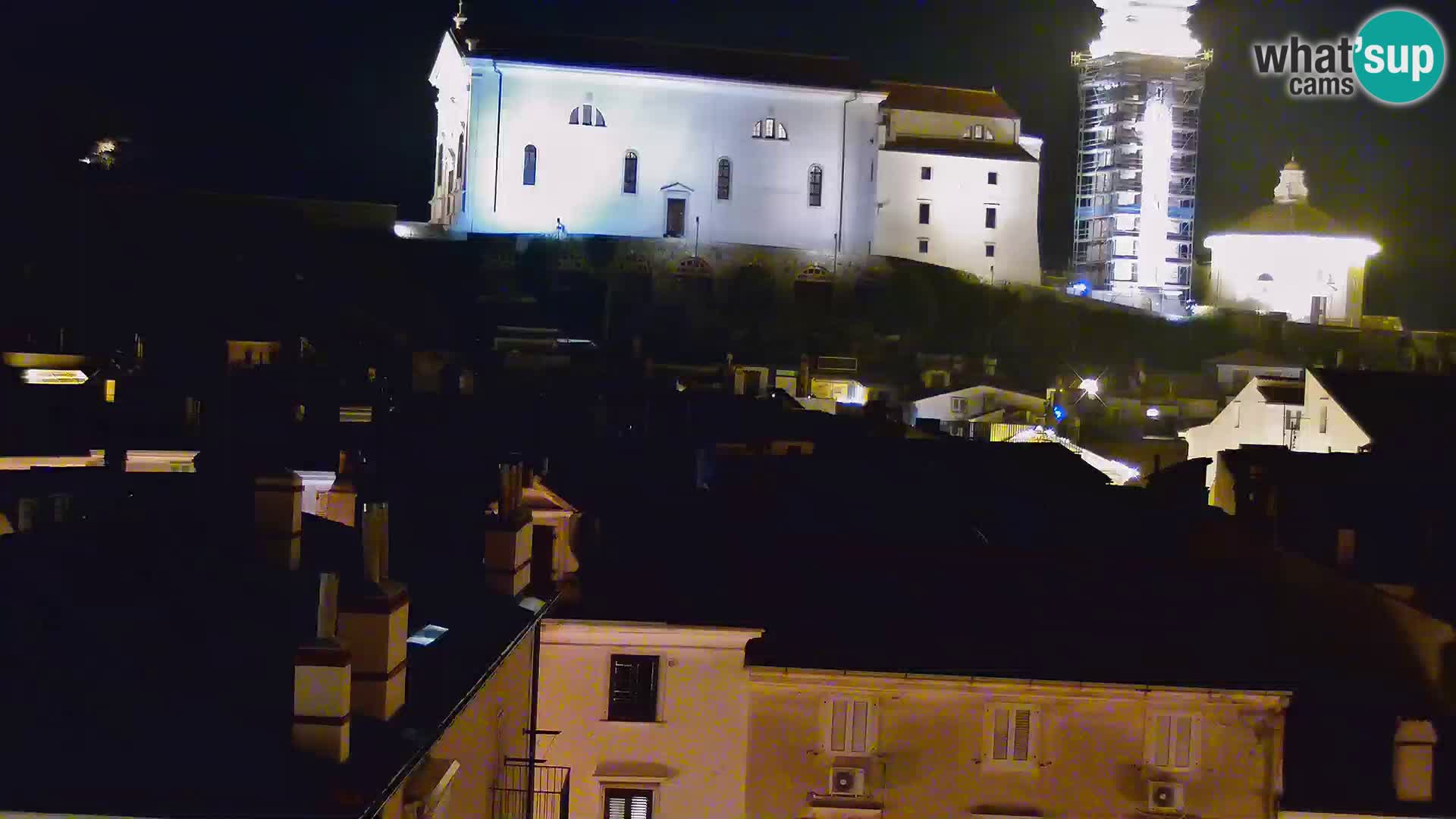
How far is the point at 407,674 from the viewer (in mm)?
7656

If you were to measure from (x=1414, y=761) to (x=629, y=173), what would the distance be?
40.3 m

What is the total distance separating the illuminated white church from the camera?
168 feet

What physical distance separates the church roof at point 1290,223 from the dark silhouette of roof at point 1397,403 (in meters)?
30.3

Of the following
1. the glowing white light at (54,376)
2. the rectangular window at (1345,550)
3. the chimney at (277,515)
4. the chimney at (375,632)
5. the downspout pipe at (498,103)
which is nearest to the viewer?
the chimney at (375,632)

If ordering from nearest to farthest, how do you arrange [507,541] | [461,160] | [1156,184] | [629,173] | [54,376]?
[507,541] → [54,376] → [461,160] → [629,173] → [1156,184]

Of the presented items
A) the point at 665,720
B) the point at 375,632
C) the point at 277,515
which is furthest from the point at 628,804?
the point at 375,632

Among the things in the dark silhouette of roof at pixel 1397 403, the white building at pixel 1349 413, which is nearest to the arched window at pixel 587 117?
the white building at pixel 1349 413

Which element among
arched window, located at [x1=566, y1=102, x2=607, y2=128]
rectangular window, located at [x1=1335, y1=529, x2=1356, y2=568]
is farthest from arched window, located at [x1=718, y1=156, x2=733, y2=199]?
rectangular window, located at [x1=1335, y1=529, x2=1356, y2=568]

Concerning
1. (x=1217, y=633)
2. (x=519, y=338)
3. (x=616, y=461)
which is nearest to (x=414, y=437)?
(x=616, y=461)

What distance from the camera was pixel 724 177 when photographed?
174 ft

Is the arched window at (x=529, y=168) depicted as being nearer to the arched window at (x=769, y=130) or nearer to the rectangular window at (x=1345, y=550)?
the arched window at (x=769, y=130)

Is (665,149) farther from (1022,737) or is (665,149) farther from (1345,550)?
(1022,737)

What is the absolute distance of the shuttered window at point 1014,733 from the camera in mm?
13594

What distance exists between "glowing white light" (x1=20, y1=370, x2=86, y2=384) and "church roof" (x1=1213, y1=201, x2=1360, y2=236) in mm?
50372
